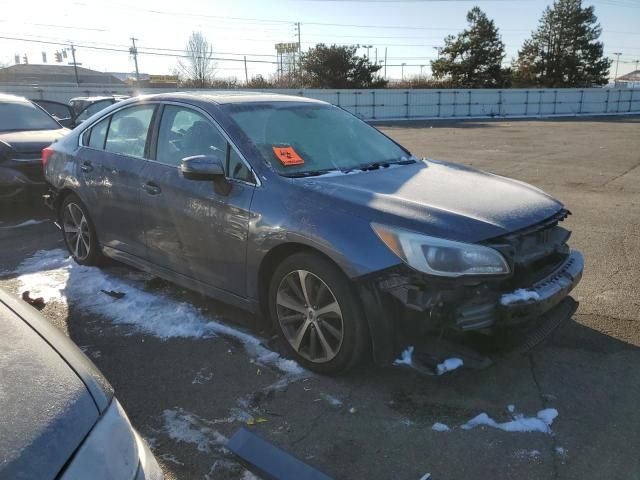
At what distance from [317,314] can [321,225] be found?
1.82 feet

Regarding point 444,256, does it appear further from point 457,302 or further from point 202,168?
point 202,168

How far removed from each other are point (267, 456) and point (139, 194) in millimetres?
2431

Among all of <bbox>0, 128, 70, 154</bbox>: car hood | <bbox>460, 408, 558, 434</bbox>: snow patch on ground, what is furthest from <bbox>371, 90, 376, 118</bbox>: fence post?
<bbox>460, 408, 558, 434</bbox>: snow patch on ground

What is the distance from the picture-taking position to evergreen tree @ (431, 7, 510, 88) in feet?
175

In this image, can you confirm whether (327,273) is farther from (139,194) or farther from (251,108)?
(139,194)

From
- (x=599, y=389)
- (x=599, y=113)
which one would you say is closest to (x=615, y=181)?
(x=599, y=389)

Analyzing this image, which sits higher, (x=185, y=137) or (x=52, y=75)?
(x=52, y=75)

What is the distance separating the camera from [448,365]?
9.36 ft

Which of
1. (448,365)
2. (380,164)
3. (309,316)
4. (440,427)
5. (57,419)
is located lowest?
(440,427)

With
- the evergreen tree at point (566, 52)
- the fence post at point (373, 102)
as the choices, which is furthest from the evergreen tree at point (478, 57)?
the fence post at point (373, 102)

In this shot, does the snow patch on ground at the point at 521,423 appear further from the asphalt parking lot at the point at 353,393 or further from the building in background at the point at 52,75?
the building in background at the point at 52,75

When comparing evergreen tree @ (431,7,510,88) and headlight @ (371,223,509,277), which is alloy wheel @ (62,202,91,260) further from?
evergreen tree @ (431,7,510,88)

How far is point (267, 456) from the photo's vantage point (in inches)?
99.1

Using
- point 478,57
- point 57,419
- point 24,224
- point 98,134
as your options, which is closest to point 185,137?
point 98,134
